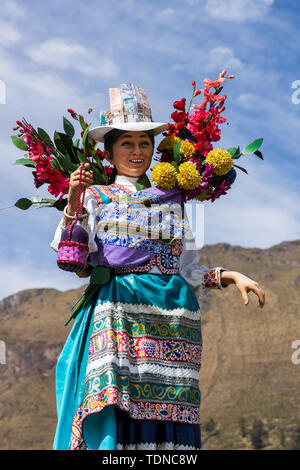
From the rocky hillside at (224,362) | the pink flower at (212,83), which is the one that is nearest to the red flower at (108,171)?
the pink flower at (212,83)

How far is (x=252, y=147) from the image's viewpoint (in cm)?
439

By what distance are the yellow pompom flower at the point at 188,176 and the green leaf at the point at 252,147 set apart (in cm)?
42

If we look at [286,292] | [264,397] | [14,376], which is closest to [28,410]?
[14,376]

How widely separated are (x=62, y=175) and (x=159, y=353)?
1275 millimetres

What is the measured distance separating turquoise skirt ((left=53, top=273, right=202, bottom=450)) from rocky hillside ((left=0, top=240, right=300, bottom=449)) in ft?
138

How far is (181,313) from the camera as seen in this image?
3.99 m

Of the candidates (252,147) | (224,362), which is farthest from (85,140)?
(224,362)

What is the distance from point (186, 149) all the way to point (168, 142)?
0.49 ft

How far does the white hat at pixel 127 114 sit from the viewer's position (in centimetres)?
421

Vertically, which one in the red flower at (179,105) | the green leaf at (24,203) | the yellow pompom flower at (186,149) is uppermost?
the red flower at (179,105)

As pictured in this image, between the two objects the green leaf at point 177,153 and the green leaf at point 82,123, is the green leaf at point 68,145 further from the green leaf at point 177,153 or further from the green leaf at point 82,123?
the green leaf at point 177,153

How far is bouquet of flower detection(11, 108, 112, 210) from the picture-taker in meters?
4.23

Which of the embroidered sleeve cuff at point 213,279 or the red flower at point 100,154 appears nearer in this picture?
the embroidered sleeve cuff at point 213,279

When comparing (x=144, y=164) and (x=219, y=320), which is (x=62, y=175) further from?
(x=219, y=320)
